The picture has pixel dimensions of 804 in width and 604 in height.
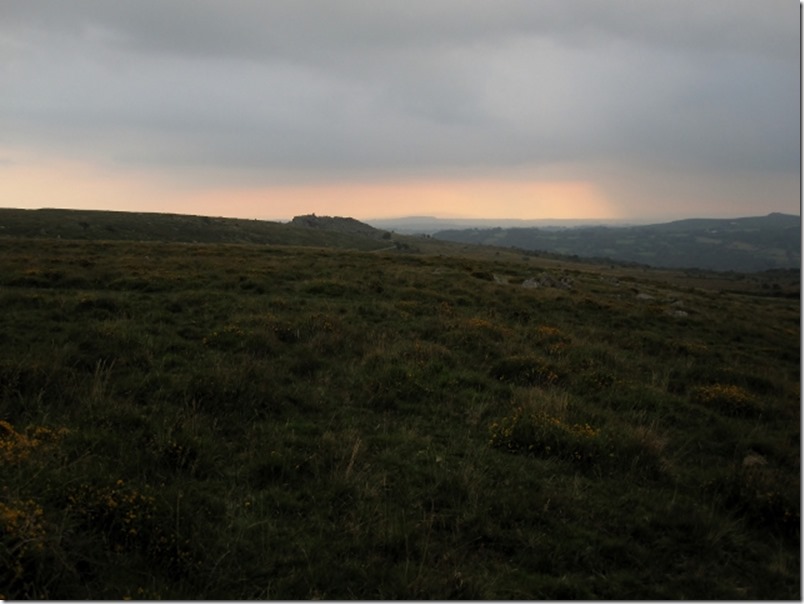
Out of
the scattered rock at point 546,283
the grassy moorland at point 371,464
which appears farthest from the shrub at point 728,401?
the scattered rock at point 546,283

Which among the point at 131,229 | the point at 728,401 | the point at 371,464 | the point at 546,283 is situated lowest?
the point at 728,401

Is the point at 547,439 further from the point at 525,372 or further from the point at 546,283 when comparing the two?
the point at 546,283

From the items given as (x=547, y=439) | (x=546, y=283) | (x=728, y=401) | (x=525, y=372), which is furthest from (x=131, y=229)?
(x=728, y=401)

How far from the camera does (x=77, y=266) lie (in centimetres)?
2298

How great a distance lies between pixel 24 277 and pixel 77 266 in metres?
4.49

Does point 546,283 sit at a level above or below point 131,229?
Answer: below

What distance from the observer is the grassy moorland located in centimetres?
467

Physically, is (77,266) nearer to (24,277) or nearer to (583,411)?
(24,277)

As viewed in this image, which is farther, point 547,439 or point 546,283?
point 546,283

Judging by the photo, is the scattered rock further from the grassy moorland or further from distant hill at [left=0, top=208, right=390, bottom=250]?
distant hill at [left=0, top=208, right=390, bottom=250]

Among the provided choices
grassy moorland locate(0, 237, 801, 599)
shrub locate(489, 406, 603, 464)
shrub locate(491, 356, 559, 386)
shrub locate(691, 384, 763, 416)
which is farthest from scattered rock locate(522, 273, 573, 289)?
shrub locate(489, 406, 603, 464)

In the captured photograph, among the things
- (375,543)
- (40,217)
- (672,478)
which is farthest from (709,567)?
(40,217)

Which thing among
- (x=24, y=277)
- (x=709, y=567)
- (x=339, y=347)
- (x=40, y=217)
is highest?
(x=40, y=217)

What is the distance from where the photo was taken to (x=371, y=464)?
673cm
